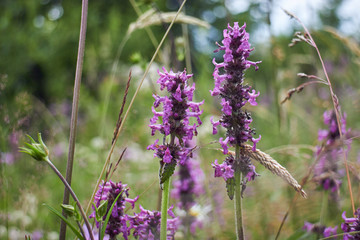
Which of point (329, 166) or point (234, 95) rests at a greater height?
point (234, 95)

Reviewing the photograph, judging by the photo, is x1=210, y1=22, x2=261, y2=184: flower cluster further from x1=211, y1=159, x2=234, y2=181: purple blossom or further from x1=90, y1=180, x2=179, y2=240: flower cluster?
x1=90, y1=180, x2=179, y2=240: flower cluster

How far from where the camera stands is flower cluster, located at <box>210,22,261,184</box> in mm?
1120

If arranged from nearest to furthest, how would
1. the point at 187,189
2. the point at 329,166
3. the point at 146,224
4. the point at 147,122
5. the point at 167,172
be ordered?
the point at 167,172 < the point at 146,224 < the point at 329,166 < the point at 187,189 < the point at 147,122

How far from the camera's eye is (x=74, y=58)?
35.5 feet

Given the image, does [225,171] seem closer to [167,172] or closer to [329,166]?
[167,172]

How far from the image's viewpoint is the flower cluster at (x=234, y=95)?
1120mm

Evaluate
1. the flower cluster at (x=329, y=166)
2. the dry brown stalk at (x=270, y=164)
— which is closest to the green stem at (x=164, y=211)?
the dry brown stalk at (x=270, y=164)

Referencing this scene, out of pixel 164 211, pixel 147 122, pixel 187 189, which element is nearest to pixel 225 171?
pixel 164 211

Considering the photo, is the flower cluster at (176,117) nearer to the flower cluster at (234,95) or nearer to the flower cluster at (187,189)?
the flower cluster at (234,95)

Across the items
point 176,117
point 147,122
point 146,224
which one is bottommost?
point 146,224

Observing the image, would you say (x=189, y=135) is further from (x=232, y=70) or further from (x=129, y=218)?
(x=129, y=218)

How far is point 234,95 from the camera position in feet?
Result: 3.76

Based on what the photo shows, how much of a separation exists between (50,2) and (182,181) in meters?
12.4

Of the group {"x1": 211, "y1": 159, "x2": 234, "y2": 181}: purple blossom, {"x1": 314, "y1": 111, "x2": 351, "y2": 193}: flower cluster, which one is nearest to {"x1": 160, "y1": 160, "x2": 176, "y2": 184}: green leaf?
{"x1": 211, "y1": 159, "x2": 234, "y2": 181}: purple blossom
